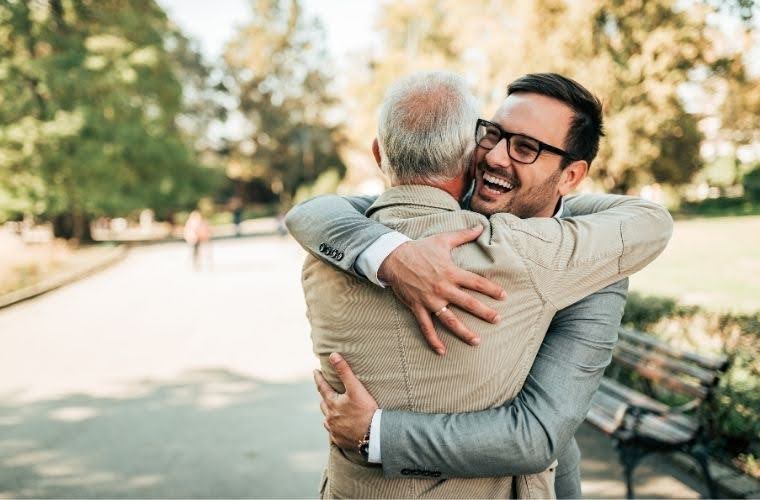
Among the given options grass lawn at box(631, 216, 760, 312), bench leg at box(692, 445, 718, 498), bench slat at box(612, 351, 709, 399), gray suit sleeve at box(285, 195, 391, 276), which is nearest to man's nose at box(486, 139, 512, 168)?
gray suit sleeve at box(285, 195, 391, 276)

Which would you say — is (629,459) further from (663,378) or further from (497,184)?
(497,184)

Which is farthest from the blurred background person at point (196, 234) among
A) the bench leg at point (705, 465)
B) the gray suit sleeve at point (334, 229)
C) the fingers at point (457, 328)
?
the fingers at point (457, 328)

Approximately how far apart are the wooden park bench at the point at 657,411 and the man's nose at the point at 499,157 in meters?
2.82

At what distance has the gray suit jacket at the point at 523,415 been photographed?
145cm

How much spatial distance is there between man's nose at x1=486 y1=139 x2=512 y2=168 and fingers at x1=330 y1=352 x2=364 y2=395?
0.81 m

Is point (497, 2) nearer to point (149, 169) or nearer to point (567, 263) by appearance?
point (149, 169)

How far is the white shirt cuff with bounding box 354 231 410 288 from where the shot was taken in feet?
4.75

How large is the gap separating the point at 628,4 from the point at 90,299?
59.1 ft

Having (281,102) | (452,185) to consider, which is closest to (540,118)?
(452,185)

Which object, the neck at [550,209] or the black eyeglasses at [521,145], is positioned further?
the neck at [550,209]

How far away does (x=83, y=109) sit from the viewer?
22875mm

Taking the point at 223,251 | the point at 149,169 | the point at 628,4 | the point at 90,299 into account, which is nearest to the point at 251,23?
Result: the point at 149,169

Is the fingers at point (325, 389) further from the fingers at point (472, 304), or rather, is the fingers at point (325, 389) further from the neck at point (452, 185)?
the neck at point (452, 185)

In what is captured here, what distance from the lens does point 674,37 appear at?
61.9ft
